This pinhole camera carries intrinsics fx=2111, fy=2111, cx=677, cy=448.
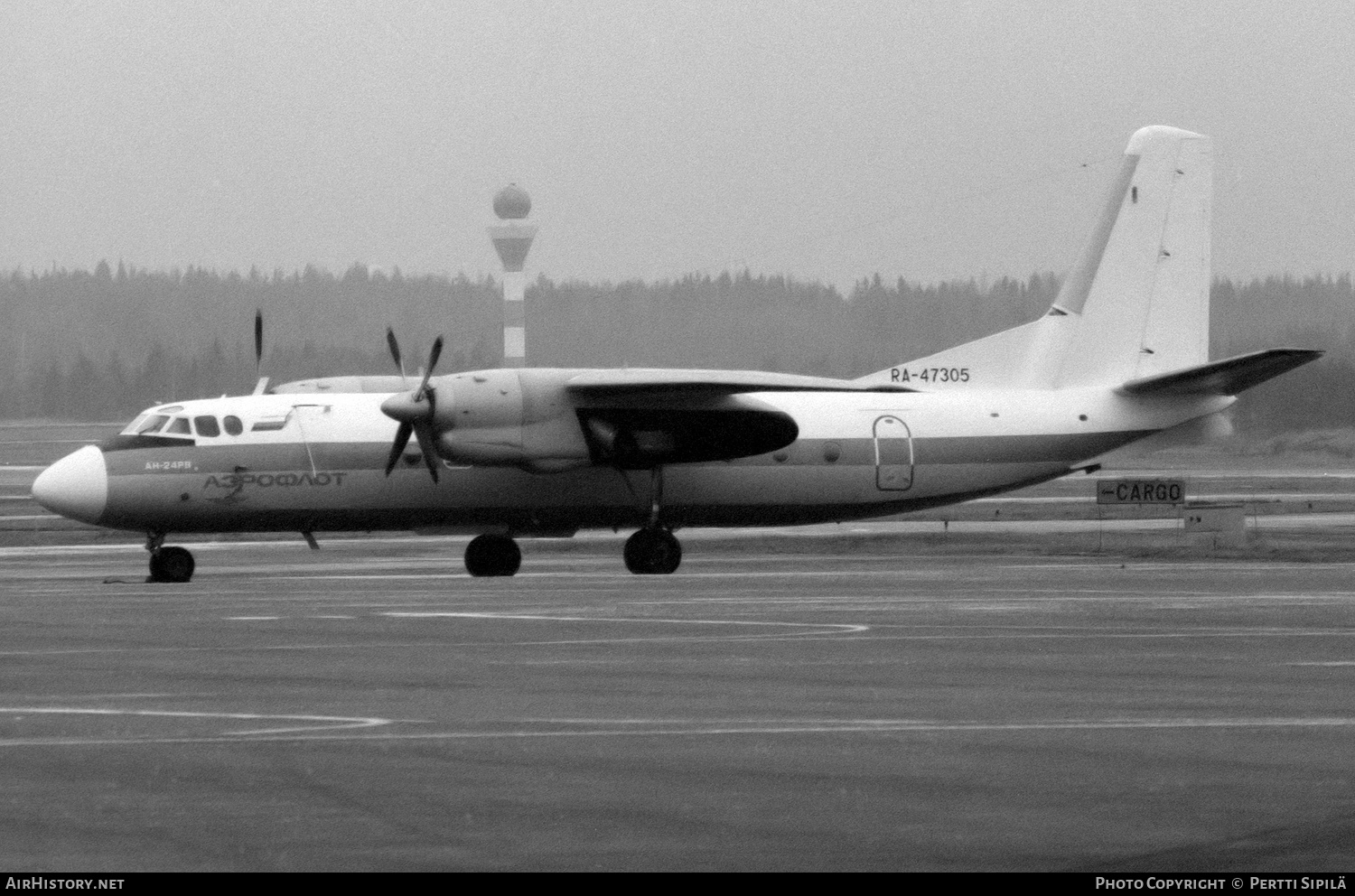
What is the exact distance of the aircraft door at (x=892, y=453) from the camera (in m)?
36.6

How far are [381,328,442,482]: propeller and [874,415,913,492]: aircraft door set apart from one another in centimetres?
780

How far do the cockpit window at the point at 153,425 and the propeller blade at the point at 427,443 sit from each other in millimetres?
4159

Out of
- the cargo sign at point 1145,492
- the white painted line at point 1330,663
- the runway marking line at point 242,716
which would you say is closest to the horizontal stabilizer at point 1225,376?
the cargo sign at point 1145,492

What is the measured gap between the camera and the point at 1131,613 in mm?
22984

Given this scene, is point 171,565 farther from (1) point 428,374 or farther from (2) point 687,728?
(2) point 687,728

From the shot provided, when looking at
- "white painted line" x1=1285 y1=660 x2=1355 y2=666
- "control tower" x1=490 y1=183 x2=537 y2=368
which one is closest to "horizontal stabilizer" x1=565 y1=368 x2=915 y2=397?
"white painted line" x1=1285 y1=660 x2=1355 y2=666

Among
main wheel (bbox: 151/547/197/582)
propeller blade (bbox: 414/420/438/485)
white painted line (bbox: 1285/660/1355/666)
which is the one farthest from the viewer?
propeller blade (bbox: 414/420/438/485)

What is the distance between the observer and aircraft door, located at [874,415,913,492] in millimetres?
36562

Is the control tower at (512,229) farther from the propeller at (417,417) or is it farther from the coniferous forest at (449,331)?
the propeller at (417,417)

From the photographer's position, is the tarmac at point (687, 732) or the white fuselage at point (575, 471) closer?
the tarmac at point (687, 732)

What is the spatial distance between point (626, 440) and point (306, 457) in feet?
17.3

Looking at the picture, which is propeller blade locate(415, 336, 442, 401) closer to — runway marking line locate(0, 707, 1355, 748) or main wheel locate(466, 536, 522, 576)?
main wheel locate(466, 536, 522, 576)

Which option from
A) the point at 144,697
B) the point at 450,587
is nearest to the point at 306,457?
the point at 450,587

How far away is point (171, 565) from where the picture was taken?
108 feet
